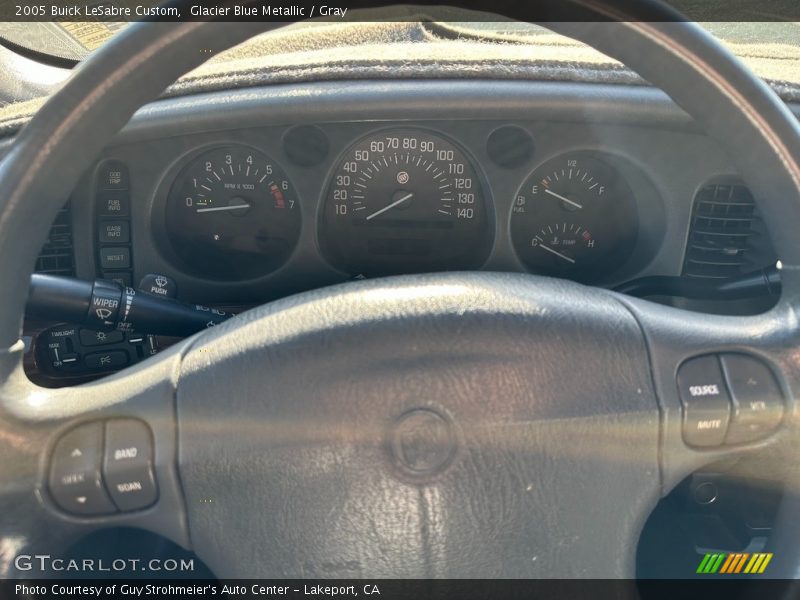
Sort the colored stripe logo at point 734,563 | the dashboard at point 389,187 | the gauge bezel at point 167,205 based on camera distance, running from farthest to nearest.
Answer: the gauge bezel at point 167,205 → the dashboard at point 389,187 → the colored stripe logo at point 734,563

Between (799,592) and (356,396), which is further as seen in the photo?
(799,592)

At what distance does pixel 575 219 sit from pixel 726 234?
46cm

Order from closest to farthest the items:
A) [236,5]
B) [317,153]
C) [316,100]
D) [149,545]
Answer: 1. [236,5]
2. [149,545]
3. [316,100]
4. [317,153]

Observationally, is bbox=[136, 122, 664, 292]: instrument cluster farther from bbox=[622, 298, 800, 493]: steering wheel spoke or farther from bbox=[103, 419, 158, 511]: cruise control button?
bbox=[103, 419, 158, 511]: cruise control button

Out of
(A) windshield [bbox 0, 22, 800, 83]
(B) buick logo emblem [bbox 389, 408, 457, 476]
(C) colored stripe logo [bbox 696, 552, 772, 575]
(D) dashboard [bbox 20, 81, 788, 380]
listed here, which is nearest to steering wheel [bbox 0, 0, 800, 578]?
(B) buick logo emblem [bbox 389, 408, 457, 476]

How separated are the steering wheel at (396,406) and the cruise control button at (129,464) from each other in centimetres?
1

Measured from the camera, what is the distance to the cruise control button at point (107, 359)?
236cm

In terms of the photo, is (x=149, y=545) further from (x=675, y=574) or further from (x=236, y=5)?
(x=675, y=574)

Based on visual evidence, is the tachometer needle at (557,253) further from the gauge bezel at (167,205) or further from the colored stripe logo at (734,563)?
the colored stripe logo at (734,563)

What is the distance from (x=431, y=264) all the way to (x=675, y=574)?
4.22 feet

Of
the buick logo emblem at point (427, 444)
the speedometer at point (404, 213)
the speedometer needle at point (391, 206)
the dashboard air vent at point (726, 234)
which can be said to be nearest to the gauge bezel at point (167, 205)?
the speedometer at point (404, 213)

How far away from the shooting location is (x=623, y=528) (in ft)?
3.96

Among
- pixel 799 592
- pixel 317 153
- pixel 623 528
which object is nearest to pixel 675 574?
pixel 799 592

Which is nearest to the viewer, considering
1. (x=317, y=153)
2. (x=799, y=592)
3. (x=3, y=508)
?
(x=3, y=508)
